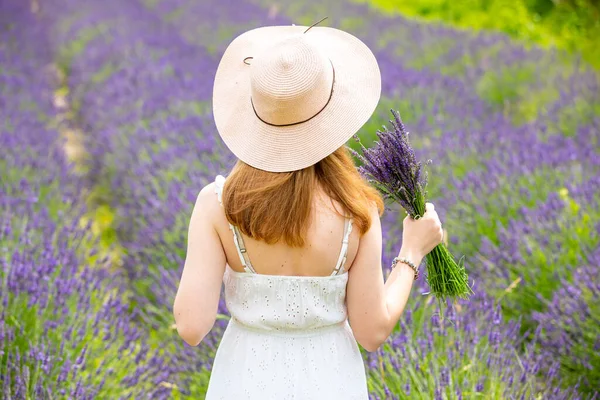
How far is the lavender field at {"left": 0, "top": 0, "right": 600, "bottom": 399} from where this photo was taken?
9.23 feet

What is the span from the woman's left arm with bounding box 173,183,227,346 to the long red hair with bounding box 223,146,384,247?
60 millimetres

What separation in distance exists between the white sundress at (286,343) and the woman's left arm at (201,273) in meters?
0.07

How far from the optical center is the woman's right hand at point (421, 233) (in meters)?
2.04

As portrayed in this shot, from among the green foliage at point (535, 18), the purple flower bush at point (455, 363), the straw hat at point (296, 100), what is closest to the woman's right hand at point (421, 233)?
the straw hat at point (296, 100)

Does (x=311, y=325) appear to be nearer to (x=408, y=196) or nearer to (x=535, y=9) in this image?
(x=408, y=196)

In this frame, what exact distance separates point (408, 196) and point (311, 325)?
38 centimetres

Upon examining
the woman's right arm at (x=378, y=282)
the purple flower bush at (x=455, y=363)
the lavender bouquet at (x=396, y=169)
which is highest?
the lavender bouquet at (x=396, y=169)

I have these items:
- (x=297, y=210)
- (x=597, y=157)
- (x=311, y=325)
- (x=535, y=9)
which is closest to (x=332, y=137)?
(x=297, y=210)

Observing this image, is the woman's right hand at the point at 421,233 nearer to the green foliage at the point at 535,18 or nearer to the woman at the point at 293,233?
the woman at the point at 293,233

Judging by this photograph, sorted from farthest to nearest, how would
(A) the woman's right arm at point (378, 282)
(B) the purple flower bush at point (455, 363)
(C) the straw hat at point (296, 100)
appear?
1. (B) the purple flower bush at point (455, 363)
2. (A) the woman's right arm at point (378, 282)
3. (C) the straw hat at point (296, 100)

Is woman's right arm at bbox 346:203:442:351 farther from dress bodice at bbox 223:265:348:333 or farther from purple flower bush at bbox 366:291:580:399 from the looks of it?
purple flower bush at bbox 366:291:580:399

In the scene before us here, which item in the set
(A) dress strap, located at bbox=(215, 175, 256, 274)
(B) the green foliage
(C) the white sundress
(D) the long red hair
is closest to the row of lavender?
(C) the white sundress

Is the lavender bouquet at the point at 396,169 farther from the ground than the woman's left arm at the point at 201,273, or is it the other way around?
the lavender bouquet at the point at 396,169

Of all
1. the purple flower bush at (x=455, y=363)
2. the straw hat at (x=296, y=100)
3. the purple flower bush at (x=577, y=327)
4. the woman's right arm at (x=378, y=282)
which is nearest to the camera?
the straw hat at (x=296, y=100)
